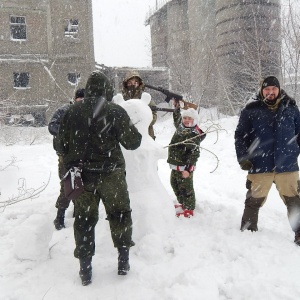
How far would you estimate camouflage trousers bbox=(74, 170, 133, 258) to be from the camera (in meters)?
2.63

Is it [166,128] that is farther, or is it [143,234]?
[166,128]

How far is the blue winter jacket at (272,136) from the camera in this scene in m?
3.30

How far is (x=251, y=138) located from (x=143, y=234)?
1653mm

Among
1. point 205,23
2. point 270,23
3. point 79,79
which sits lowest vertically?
point 79,79

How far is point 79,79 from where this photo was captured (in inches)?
809

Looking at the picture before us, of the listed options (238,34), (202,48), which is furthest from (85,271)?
(202,48)

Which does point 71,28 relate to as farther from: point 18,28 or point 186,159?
point 186,159

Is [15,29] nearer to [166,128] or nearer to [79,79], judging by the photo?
[79,79]

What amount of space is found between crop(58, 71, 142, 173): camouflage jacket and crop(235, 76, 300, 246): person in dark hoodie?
60.2 inches

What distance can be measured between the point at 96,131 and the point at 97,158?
23 centimetres

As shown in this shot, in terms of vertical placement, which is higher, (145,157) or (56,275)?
(145,157)

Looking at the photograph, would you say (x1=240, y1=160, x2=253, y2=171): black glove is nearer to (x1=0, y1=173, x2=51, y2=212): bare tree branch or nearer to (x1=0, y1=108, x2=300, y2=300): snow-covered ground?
(x1=0, y1=108, x2=300, y2=300): snow-covered ground

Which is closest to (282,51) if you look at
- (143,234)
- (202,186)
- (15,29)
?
(202,186)

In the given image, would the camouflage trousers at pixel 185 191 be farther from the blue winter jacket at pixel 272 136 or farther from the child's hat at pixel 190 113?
the blue winter jacket at pixel 272 136
